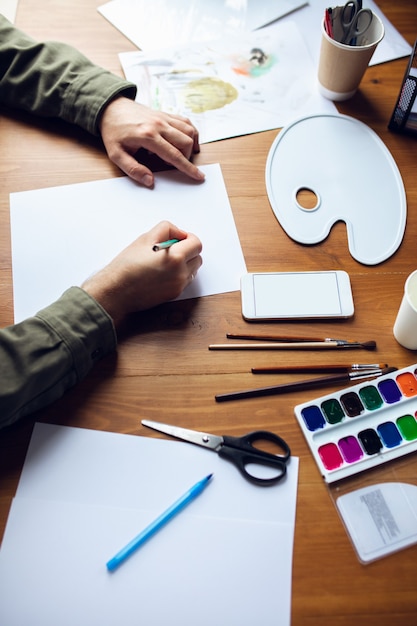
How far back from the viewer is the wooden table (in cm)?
60

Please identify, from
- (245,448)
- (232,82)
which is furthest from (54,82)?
(245,448)

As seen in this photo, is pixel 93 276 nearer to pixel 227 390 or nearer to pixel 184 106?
pixel 227 390

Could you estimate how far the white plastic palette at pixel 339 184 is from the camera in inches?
31.9

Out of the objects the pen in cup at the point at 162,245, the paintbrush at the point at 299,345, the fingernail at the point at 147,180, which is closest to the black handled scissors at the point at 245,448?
the paintbrush at the point at 299,345

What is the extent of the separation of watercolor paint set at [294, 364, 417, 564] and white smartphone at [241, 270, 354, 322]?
0.12 metres

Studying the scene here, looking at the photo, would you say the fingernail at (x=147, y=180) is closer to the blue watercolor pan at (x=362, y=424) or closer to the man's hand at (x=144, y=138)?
the man's hand at (x=144, y=138)

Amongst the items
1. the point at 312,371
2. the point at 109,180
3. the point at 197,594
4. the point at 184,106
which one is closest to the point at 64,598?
the point at 197,594

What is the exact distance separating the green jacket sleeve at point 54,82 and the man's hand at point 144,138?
1.2 inches

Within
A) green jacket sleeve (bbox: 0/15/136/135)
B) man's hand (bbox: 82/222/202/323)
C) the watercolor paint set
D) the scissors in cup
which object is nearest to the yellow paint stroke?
A: green jacket sleeve (bbox: 0/15/136/135)

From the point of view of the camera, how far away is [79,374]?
2.25 feet

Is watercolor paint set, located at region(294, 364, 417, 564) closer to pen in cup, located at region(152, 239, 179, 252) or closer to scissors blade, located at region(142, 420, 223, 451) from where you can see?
scissors blade, located at region(142, 420, 223, 451)

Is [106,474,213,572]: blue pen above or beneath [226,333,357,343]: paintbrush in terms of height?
beneath

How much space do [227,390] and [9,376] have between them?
278mm

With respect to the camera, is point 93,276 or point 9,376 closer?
point 9,376
